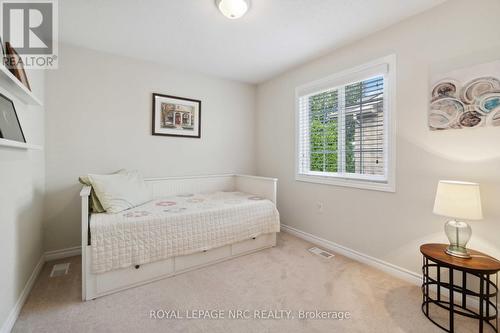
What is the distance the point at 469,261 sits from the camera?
1475 mm

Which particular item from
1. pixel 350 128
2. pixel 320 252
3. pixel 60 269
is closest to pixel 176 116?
pixel 60 269

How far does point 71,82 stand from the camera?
2.50m

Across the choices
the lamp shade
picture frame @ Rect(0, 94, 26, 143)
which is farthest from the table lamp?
picture frame @ Rect(0, 94, 26, 143)

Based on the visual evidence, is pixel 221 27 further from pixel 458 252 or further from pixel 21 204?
pixel 458 252

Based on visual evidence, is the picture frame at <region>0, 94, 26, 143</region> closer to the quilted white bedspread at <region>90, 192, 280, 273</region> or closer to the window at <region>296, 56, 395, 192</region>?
the quilted white bedspread at <region>90, 192, 280, 273</region>

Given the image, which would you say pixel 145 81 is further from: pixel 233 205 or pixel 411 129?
pixel 411 129

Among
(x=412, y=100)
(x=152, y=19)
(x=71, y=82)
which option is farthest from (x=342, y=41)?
(x=71, y=82)

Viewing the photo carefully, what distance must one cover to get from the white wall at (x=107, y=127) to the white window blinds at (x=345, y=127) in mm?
1365

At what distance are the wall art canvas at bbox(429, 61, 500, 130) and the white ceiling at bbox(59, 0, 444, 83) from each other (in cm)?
64

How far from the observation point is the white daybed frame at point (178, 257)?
175 centimetres

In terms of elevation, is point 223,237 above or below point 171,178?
below

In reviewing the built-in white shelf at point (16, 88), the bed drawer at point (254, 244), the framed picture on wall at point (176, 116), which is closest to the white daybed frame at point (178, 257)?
the bed drawer at point (254, 244)

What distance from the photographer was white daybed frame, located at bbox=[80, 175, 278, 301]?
175cm

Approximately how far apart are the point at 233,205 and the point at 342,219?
4.08 ft
